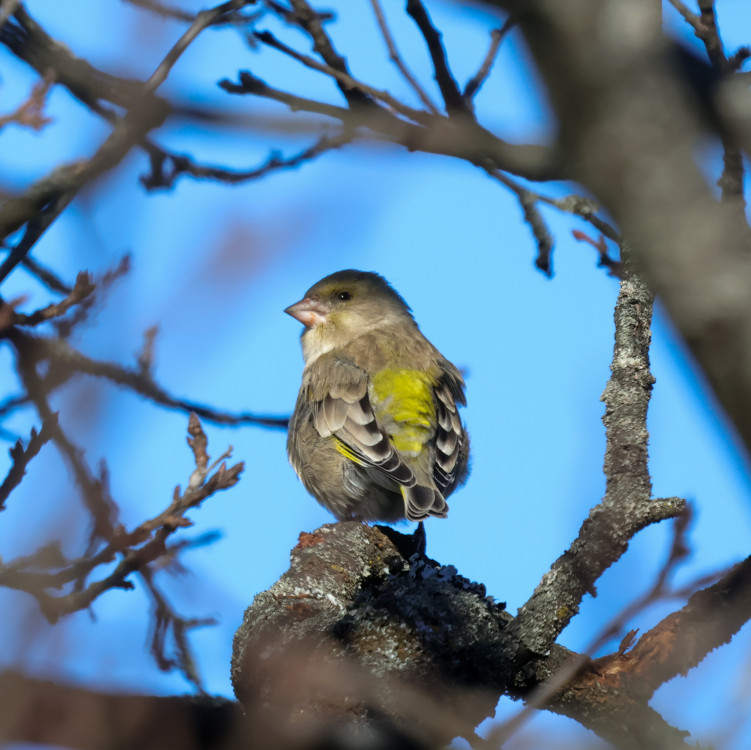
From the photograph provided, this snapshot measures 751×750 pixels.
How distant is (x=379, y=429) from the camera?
21.3ft

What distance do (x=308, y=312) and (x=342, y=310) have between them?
291mm

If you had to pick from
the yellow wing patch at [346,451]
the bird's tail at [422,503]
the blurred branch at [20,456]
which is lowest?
the blurred branch at [20,456]

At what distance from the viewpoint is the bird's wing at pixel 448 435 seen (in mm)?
6344

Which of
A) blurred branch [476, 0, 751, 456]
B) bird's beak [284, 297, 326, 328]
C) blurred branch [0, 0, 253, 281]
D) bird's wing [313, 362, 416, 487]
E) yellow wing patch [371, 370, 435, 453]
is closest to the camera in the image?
blurred branch [476, 0, 751, 456]

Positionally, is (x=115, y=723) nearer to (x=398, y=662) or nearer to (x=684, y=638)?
(x=398, y=662)

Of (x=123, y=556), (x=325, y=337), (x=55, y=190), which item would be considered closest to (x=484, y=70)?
(x=55, y=190)

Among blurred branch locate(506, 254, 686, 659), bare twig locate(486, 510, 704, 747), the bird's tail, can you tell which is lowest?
bare twig locate(486, 510, 704, 747)

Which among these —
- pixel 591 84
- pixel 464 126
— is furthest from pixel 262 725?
pixel 591 84

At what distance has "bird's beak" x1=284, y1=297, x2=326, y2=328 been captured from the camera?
813 centimetres

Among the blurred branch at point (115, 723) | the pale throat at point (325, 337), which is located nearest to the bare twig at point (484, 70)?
the blurred branch at point (115, 723)

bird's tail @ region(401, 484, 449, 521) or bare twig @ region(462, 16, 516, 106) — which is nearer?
bare twig @ region(462, 16, 516, 106)

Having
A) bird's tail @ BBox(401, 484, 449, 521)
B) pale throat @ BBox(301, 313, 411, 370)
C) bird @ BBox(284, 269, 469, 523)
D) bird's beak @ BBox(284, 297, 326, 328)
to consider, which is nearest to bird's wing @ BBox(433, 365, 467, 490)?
bird @ BBox(284, 269, 469, 523)

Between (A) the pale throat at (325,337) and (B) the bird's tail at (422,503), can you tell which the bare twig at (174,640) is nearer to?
(B) the bird's tail at (422,503)

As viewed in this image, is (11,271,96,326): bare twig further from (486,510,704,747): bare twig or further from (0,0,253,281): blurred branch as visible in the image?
(486,510,704,747): bare twig
